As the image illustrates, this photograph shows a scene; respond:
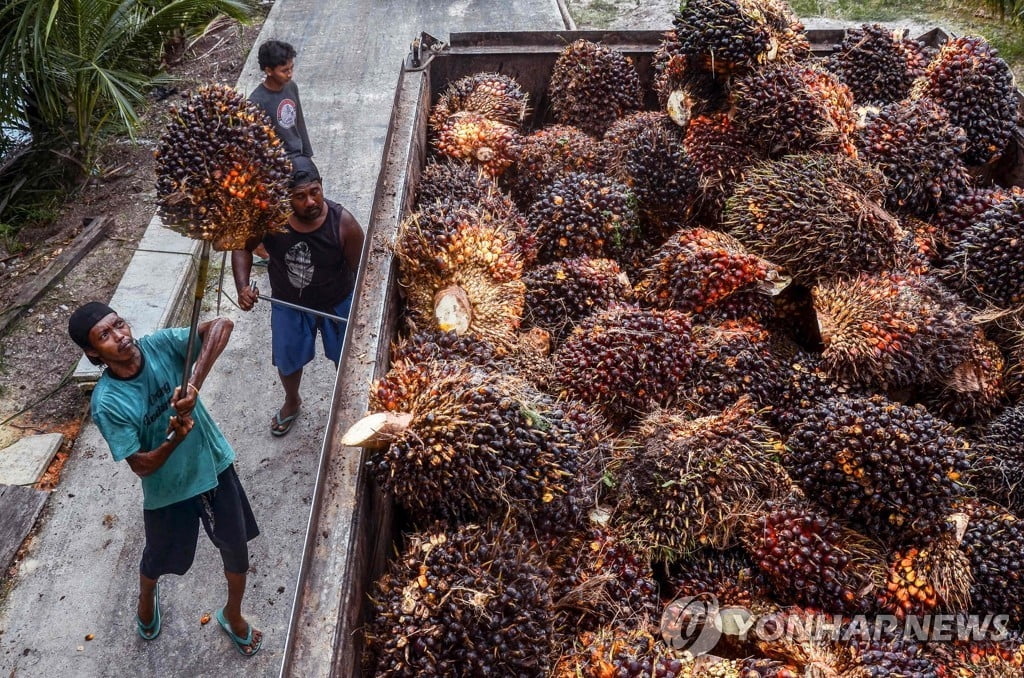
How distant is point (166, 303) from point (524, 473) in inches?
150

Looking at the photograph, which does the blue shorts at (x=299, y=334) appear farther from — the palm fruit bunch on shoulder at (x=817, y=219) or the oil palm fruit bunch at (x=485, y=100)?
the palm fruit bunch on shoulder at (x=817, y=219)

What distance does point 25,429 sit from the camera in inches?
171

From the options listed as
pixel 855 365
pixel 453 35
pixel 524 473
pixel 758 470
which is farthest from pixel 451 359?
pixel 453 35

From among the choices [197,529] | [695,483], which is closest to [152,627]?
[197,529]

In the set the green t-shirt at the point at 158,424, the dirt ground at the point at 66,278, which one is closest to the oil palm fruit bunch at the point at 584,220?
the green t-shirt at the point at 158,424

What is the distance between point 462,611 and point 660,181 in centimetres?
198

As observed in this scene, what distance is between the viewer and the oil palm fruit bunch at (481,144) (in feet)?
10.9

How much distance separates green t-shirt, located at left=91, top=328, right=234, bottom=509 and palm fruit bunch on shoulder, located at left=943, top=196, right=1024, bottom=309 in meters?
2.94

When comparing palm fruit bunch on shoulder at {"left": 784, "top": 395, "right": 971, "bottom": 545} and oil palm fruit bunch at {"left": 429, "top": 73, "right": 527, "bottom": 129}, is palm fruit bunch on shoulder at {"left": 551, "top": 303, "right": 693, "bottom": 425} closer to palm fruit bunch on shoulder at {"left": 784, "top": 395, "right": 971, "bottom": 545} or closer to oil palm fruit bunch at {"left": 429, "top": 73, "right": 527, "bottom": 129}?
palm fruit bunch on shoulder at {"left": 784, "top": 395, "right": 971, "bottom": 545}

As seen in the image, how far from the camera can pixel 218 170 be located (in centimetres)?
245

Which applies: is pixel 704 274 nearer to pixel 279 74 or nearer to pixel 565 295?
pixel 565 295

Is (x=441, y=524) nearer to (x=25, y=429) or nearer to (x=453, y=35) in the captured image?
(x=453, y=35)

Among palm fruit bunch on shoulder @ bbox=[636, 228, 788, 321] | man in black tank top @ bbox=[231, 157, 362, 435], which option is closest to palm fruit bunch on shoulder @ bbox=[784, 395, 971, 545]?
palm fruit bunch on shoulder @ bbox=[636, 228, 788, 321]

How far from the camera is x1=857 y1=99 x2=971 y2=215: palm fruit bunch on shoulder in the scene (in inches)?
119
